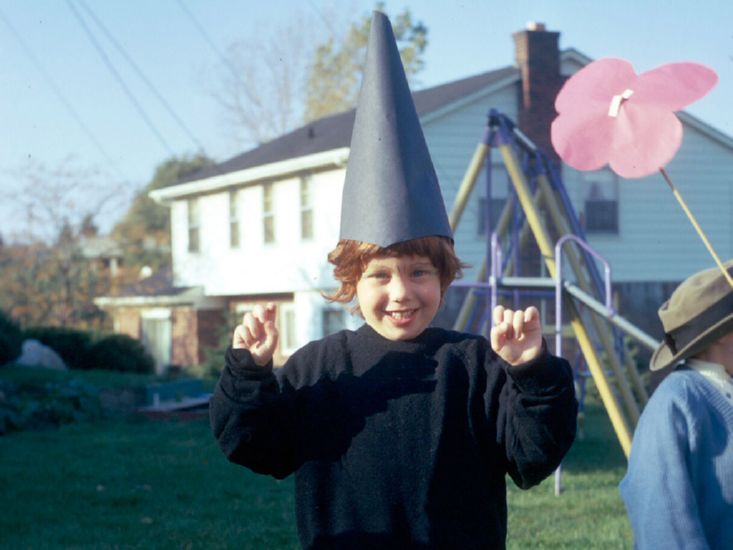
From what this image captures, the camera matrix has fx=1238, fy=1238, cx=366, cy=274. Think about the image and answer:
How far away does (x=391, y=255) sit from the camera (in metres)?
2.66

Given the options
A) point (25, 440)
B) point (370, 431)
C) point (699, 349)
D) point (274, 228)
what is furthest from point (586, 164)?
point (274, 228)

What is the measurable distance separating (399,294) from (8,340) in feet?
62.6

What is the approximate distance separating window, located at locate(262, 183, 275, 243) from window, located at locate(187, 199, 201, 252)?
3163 millimetres

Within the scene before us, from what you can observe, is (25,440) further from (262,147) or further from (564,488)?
(262,147)

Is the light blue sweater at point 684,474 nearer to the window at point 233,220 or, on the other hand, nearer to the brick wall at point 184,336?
the window at point 233,220

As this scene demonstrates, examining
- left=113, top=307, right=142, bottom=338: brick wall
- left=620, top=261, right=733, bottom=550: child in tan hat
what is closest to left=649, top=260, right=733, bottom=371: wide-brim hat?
left=620, top=261, right=733, bottom=550: child in tan hat

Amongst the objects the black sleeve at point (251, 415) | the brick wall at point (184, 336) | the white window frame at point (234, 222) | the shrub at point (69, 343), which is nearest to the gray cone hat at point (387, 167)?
the black sleeve at point (251, 415)

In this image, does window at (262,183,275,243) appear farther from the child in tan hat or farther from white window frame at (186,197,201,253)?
the child in tan hat

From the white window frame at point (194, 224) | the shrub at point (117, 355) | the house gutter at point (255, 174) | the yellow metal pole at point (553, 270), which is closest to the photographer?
the yellow metal pole at point (553, 270)

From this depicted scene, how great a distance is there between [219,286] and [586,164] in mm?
24304

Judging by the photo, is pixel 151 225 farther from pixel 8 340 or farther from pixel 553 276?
pixel 553 276

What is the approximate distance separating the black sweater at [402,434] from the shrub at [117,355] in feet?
80.9

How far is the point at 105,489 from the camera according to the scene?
29.2ft

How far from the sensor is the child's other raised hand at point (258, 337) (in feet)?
8.57
